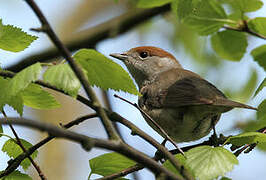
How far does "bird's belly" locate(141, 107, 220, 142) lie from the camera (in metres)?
3.96

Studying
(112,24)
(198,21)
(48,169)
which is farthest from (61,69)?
(48,169)

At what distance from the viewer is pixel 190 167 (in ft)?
7.40

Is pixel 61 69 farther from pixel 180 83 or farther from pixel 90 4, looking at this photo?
pixel 90 4

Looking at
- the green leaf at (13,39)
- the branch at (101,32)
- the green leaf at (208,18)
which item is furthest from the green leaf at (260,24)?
the branch at (101,32)

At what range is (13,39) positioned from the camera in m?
2.71

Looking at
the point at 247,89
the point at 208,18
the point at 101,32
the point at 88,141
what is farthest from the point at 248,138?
the point at 101,32

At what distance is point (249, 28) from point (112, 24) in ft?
9.60

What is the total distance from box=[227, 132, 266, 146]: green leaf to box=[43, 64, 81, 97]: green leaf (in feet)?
3.35

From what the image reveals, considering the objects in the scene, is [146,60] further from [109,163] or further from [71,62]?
[71,62]

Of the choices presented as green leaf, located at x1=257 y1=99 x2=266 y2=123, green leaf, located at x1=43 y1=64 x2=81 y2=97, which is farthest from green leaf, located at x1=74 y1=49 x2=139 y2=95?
green leaf, located at x1=257 y1=99 x2=266 y2=123

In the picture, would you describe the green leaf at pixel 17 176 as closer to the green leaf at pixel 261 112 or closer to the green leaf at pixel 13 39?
the green leaf at pixel 13 39

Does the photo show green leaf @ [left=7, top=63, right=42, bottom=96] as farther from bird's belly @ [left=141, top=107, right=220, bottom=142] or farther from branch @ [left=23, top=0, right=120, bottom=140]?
bird's belly @ [left=141, top=107, right=220, bottom=142]

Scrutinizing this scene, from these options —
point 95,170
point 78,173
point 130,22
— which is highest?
point 130,22

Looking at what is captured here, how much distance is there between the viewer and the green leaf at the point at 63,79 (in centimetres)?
208
